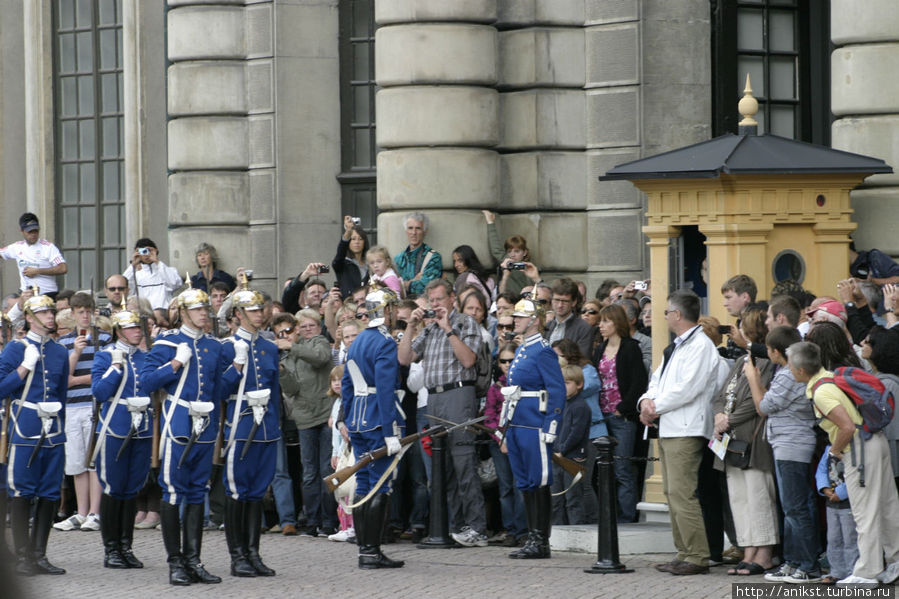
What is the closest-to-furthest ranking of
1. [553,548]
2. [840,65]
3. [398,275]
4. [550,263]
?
1. [553,548]
2. [840,65]
3. [398,275]
4. [550,263]

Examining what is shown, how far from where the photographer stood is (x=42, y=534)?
11188mm

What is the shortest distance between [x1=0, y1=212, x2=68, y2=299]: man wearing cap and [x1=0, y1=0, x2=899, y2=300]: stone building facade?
4.10ft

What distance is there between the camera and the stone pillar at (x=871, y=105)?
13.2m

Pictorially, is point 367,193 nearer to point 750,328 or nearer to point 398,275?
point 398,275

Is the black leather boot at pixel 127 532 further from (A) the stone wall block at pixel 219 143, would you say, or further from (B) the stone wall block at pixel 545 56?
(A) the stone wall block at pixel 219 143

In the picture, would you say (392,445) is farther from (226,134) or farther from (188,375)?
(226,134)

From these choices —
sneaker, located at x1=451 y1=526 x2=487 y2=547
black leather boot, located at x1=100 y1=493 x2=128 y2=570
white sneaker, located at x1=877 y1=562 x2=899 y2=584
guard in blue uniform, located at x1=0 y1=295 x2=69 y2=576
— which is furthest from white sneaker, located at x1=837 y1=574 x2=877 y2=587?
guard in blue uniform, located at x1=0 y1=295 x2=69 y2=576

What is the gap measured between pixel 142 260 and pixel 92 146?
418 centimetres

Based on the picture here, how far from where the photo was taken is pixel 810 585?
9.54 meters

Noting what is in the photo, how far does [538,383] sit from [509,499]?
1240 millimetres

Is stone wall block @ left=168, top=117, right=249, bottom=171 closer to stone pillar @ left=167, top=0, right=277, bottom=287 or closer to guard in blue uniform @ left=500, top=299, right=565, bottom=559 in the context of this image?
stone pillar @ left=167, top=0, right=277, bottom=287

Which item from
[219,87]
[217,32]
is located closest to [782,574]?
[219,87]

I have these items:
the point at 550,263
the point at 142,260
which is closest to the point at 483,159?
the point at 550,263

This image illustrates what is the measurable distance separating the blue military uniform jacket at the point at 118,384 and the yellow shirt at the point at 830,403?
4314 millimetres
